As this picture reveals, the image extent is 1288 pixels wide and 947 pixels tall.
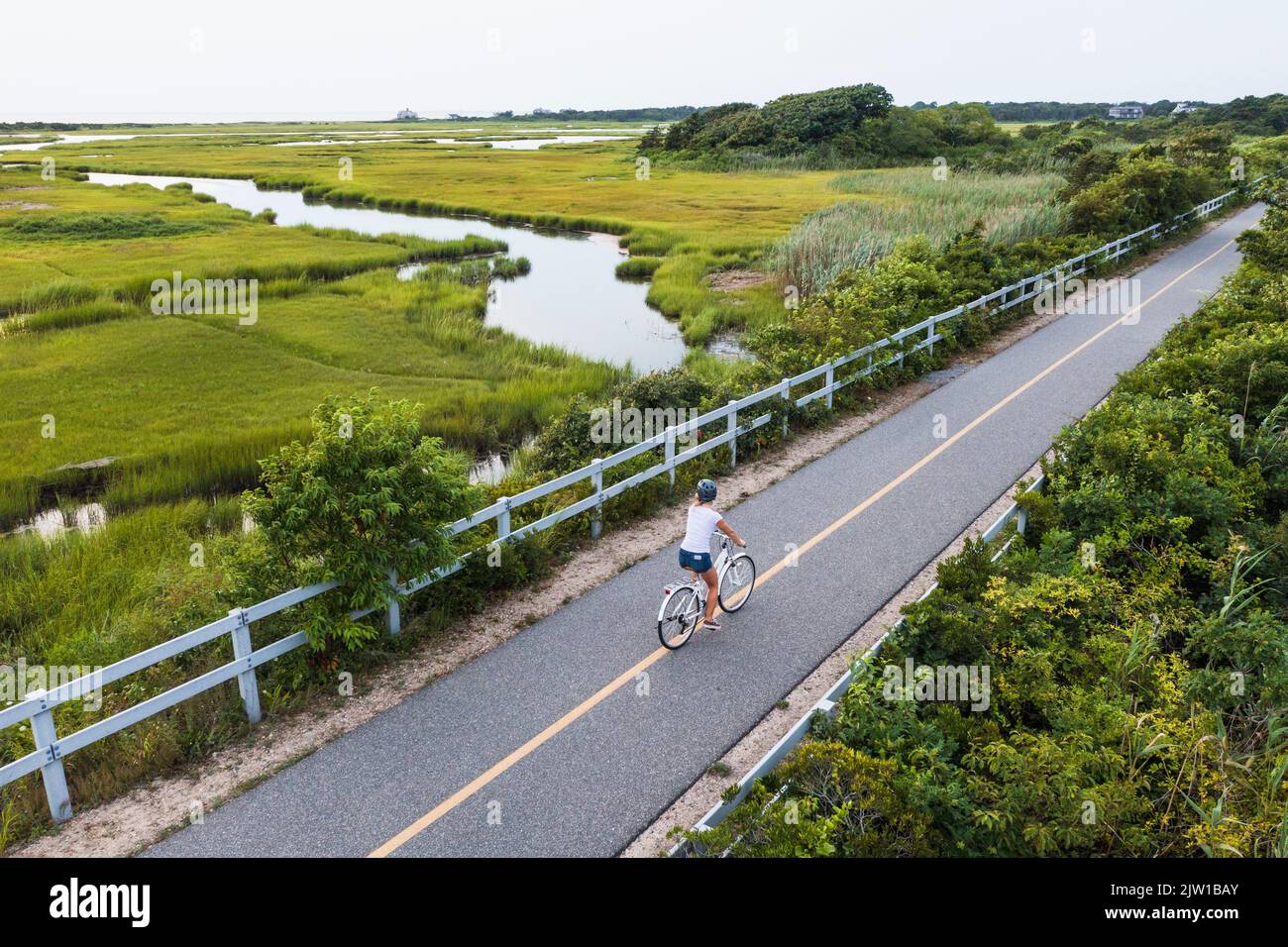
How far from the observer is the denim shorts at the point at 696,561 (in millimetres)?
9758

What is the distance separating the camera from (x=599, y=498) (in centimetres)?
1298

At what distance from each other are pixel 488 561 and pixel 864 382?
11577mm

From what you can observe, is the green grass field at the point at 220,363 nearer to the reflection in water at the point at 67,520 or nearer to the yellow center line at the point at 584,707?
the reflection in water at the point at 67,520

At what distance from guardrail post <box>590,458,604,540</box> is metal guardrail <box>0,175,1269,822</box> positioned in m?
0.01

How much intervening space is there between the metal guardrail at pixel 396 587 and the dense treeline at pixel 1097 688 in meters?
4.96

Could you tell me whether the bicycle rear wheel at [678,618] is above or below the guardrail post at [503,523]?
below

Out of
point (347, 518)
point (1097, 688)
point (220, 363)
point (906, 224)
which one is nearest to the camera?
point (1097, 688)

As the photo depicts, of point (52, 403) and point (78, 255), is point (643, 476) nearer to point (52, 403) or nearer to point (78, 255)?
point (52, 403)

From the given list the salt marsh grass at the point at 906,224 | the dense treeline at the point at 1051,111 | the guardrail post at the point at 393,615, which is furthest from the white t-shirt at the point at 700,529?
the dense treeline at the point at 1051,111

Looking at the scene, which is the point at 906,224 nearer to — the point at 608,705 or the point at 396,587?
the point at 396,587

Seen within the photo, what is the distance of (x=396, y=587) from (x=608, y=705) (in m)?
2.79

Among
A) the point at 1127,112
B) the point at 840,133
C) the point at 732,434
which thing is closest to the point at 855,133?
the point at 840,133

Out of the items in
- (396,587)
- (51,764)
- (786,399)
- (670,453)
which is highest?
(786,399)
